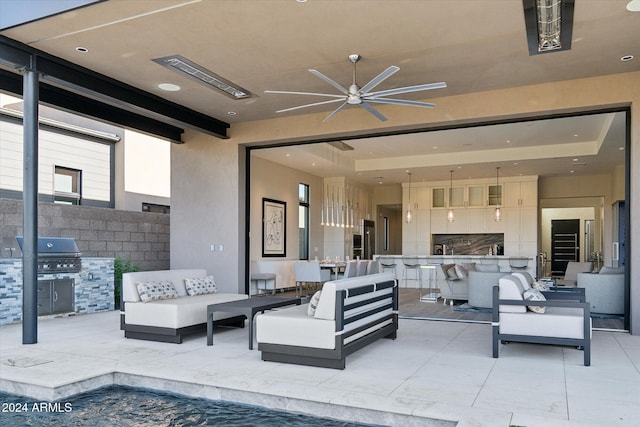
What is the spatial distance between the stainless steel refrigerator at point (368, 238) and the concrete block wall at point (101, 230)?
6474mm

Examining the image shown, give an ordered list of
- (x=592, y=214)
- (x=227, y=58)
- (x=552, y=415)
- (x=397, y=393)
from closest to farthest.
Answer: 1. (x=552, y=415)
2. (x=397, y=393)
3. (x=227, y=58)
4. (x=592, y=214)

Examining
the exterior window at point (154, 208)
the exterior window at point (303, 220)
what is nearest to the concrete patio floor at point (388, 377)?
the exterior window at point (154, 208)

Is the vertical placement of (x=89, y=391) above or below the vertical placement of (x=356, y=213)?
below

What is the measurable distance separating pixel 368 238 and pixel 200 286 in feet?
30.6

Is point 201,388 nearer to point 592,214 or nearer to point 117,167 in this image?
point 117,167

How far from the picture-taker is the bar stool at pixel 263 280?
10.5m

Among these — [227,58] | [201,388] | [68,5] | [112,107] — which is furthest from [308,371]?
[112,107]

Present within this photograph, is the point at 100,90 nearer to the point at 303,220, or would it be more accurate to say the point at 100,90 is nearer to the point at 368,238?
the point at 303,220

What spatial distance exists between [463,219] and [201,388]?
10.8 metres

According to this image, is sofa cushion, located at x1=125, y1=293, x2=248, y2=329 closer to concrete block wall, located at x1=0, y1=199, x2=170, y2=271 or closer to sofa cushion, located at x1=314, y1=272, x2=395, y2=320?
sofa cushion, located at x1=314, y1=272, x2=395, y2=320

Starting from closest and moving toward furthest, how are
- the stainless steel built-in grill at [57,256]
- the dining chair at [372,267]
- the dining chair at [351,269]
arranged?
the stainless steel built-in grill at [57,256]
the dining chair at [351,269]
the dining chair at [372,267]

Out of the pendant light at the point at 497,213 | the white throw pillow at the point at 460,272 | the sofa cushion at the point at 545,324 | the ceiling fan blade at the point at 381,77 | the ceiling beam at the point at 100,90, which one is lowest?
the sofa cushion at the point at 545,324

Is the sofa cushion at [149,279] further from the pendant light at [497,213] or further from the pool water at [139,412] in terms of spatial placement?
the pendant light at [497,213]

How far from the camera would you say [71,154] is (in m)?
10.4
